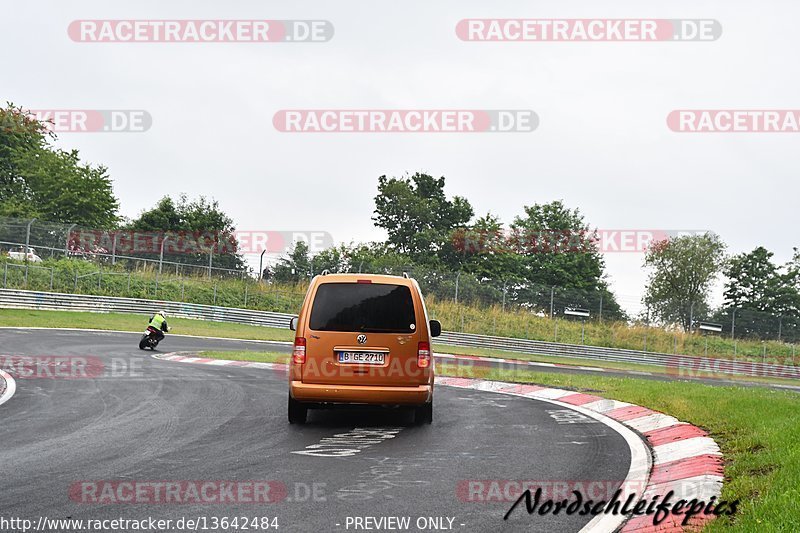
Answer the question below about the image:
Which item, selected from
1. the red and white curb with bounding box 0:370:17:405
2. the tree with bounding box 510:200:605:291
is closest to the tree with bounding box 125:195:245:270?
the tree with bounding box 510:200:605:291

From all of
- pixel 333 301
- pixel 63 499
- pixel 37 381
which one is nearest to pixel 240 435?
pixel 333 301

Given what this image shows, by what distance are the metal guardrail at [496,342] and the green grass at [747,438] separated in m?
24.3

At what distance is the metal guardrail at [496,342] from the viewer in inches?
1547

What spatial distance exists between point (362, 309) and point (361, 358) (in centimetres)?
62

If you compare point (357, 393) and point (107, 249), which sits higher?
point (107, 249)

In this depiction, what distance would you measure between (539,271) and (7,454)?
2579 inches

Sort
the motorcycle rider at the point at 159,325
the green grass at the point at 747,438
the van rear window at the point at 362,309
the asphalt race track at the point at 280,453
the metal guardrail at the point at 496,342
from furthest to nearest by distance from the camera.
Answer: the metal guardrail at the point at 496,342, the motorcycle rider at the point at 159,325, the van rear window at the point at 362,309, the asphalt race track at the point at 280,453, the green grass at the point at 747,438

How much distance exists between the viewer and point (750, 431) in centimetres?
840

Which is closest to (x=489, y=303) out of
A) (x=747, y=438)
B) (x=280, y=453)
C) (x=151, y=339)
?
(x=151, y=339)

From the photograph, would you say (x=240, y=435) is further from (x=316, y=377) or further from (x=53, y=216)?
(x=53, y=216)

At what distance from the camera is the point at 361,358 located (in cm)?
944

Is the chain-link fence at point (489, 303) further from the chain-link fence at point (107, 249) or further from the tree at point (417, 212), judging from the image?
the tree at point (417, 212)

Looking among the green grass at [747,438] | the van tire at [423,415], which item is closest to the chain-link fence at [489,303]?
the green grass at [747,438]

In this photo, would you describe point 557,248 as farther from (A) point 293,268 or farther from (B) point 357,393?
(B) point 357,393
